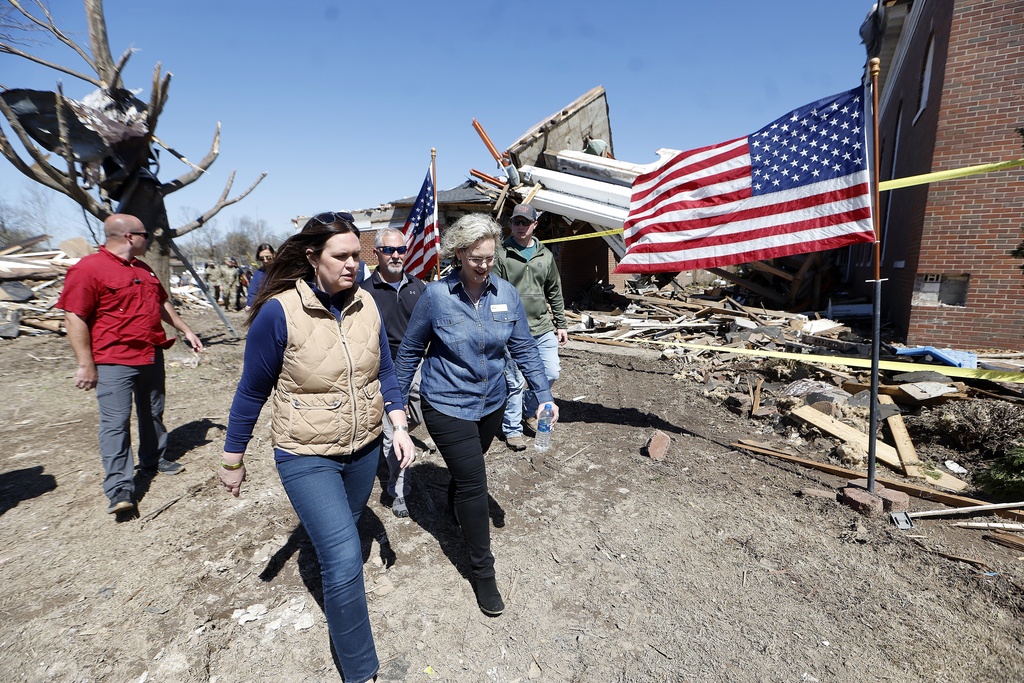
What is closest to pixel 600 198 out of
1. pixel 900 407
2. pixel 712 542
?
pixel 900 407

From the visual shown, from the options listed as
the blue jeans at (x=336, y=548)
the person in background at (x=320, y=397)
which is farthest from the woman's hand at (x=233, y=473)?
the blue jeans at (x=336, y=548)

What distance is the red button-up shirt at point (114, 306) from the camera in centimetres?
341

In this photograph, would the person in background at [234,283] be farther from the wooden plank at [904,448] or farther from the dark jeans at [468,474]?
the wooden plank at [904,448]

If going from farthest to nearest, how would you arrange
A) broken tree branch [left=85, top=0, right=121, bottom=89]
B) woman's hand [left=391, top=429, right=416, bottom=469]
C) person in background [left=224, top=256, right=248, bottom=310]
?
person in background [left=224, top=256, right=248, bottom=310]
broken tree branch [left=85, top=0, right=121, bottom=89]
woman's hand [left=391, top=429, right=416, bottom=469]

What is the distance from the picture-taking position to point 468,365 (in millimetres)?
2701

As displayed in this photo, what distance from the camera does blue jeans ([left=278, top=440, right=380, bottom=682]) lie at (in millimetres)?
2016

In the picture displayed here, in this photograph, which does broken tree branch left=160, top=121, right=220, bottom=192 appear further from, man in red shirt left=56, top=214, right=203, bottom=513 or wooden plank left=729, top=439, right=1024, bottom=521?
wooden plank left=729, top=439, right=1024, bottom=521

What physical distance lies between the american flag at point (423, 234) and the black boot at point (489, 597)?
3593 millimetres

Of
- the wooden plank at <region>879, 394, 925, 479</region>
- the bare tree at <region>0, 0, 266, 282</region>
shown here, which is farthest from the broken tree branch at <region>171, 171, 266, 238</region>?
the wooden plank at <region>879, 394, 925, 479</region>

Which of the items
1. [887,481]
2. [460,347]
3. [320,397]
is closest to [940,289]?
[887,481]

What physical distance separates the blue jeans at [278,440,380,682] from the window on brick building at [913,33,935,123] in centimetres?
1179

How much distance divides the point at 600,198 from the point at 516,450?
7944 millimetres

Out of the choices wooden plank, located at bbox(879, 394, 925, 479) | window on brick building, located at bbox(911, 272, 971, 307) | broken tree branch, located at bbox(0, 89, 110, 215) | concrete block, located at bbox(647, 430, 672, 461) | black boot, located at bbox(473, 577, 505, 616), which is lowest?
wooden plank, located at bbox(879, 394, 925, 479)

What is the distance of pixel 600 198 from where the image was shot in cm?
1128
